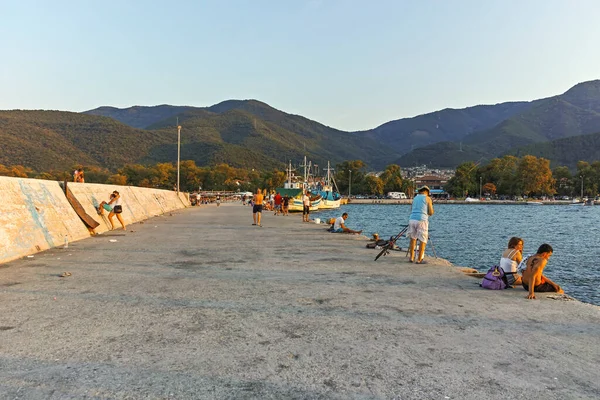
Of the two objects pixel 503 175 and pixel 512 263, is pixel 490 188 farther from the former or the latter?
pixel 512 263

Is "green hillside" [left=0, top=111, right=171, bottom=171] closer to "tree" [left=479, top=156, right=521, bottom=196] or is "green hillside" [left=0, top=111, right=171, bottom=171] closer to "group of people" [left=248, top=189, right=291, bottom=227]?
"group of people" [left=248, top=189, right=291, bottom=227]

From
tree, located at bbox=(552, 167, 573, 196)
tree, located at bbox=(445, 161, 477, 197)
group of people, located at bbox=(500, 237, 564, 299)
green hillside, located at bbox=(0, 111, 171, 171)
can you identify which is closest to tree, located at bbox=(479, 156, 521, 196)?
tree, located at bbox=(445, 161, 477, 197)

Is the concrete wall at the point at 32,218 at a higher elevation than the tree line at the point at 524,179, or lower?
lower

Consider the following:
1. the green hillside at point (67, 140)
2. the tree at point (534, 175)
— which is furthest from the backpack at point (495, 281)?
the tree at point (534, 175)

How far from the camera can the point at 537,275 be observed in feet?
21.9

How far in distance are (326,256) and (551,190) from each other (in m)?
175

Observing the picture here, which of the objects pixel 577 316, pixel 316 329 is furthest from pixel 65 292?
pixel 577 316

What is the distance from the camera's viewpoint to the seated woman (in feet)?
23.9

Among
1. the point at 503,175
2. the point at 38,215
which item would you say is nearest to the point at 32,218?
the point at 38,215

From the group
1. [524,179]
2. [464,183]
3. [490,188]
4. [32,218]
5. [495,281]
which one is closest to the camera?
[495,281]

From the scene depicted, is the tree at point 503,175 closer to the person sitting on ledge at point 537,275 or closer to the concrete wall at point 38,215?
the concrete wall at point 38,215

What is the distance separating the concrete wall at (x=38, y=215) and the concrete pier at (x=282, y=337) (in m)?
1.23

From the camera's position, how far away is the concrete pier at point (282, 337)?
324 centimetres

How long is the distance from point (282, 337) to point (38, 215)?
9.11 metres
